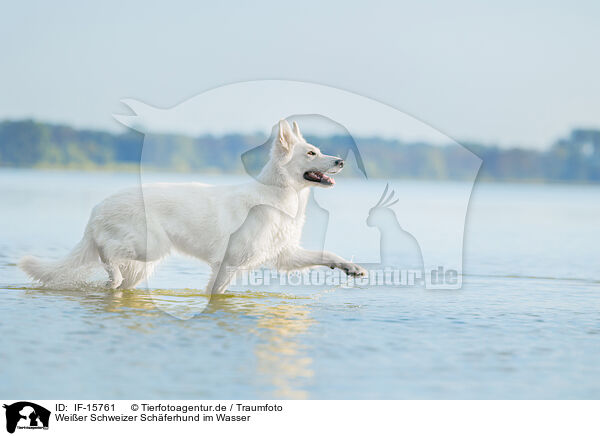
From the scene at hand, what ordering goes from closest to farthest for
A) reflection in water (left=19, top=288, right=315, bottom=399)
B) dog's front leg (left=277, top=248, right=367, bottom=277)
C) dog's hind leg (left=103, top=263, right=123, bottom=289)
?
reflection in water (left=19, top=288, right=315, bottom=399) < dog's front leg (left=277, top=248, right=367, bottom=277) < dog's hind leg (left=103, top=263, right=123, bottom=289)

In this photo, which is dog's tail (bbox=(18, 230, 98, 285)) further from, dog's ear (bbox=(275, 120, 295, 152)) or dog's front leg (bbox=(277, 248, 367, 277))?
dog's ear (bbox=(275, 120, 295, 152))

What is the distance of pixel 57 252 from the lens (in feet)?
53.2

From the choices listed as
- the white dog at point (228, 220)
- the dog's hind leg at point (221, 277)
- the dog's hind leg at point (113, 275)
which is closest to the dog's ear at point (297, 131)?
the white dog at point (228, 220)

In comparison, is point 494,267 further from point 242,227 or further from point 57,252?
point 57,252

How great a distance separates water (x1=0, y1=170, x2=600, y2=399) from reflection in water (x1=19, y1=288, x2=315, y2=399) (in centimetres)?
2

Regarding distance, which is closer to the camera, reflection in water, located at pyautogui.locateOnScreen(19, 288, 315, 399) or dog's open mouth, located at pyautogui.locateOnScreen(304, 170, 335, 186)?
reflection in water, located at pyautogui.locateOnScreen(19, 288, 315, 399)

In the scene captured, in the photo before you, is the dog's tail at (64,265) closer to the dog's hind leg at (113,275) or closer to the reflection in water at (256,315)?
the reflection in water at (256,315)

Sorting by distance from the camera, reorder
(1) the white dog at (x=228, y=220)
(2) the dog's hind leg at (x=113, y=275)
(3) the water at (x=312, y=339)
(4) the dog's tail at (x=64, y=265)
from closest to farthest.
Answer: (3) the water at (x=312, y=339) → (1) the white dog at (x=228, y=220) → (2) the dog's hind leg at (x=113, y=275) → (4) the dog's tail at (x=64, y=265)

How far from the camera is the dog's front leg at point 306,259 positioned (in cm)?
1002

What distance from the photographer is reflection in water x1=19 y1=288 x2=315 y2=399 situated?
23.6ft

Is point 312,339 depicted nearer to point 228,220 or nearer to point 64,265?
point 228,220

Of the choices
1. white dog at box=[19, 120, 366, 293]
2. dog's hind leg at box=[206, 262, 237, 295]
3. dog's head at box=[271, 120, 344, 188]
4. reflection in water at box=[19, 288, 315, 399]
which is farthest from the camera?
dog's hind leg at box=[206, 262, 237, 295]
